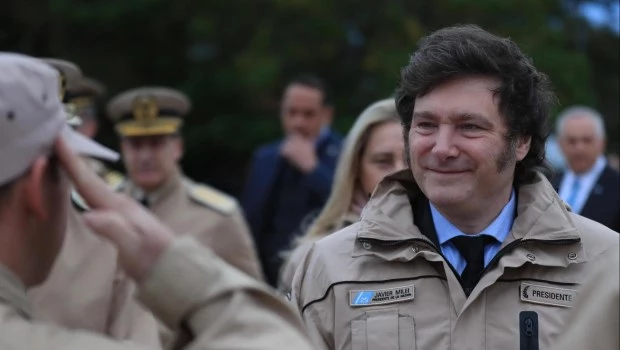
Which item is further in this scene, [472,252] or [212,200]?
[212,200]

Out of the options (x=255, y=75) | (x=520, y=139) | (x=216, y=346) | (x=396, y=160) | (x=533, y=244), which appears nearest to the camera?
(x=216, y=346)

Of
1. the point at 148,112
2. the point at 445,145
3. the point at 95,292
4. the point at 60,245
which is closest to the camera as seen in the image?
the point at 60,245

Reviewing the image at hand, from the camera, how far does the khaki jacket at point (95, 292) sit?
5.13 meters

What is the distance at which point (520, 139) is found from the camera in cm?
393

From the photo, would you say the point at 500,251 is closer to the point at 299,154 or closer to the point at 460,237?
the point at 460,237

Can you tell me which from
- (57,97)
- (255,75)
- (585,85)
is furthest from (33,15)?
(57,97)

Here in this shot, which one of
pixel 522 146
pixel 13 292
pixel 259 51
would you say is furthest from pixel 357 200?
pixel 259 51

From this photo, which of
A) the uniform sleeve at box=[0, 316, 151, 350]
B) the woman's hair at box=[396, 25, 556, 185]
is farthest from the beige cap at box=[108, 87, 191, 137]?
the uniform sleeve at box=[0, 316, 151, 350]

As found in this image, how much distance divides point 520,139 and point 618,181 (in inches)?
154

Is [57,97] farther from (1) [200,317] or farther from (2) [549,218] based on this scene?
(2) [549,218]

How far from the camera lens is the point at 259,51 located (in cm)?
1930

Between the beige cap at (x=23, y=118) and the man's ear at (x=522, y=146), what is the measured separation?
1.81 m

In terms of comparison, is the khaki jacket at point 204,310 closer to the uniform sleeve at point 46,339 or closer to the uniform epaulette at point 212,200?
the uniform sleeve at point 46,339

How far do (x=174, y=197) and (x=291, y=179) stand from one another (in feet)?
3.55
